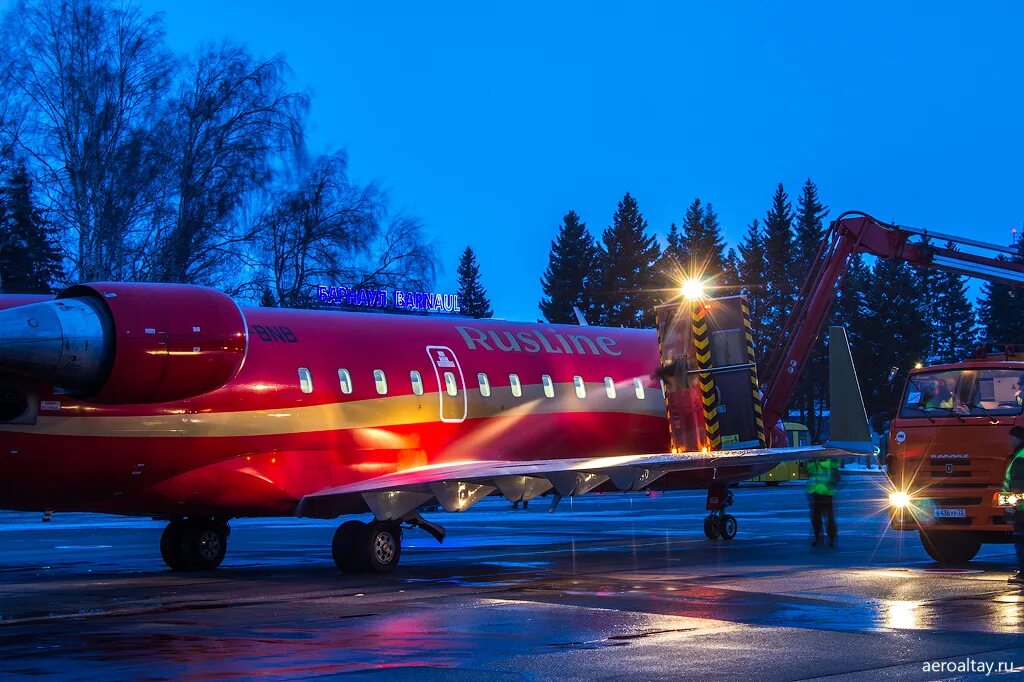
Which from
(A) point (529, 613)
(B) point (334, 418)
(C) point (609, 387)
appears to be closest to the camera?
(A) point (529, 613)

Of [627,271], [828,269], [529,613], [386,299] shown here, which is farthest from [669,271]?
[529,613]

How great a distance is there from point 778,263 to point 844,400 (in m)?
94.0

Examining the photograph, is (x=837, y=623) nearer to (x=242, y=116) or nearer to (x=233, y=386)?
(x=233, y=386)

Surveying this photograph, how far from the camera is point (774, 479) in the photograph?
2277 inches

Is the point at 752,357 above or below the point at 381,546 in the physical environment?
above

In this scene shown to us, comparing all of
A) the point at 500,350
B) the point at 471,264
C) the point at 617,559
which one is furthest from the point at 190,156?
the point at 471,264

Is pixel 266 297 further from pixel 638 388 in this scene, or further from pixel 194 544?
pixel 194 544

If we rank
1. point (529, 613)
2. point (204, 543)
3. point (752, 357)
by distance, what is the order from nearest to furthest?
point (529, 613), point (204, 543), point (752, 357)

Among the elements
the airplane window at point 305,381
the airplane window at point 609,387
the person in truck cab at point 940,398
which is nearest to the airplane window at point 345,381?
the airplane window at point 305,381

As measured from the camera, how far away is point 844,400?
21781 mm

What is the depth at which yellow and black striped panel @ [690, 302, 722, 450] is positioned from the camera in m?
23.6

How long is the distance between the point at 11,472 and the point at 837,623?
10.5 m

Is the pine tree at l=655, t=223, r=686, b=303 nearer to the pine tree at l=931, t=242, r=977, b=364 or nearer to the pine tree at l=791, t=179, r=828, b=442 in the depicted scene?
the pine tree at l=791, t=179, r=828, b=442

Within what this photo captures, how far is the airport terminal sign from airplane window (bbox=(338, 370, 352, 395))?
30144 mm
